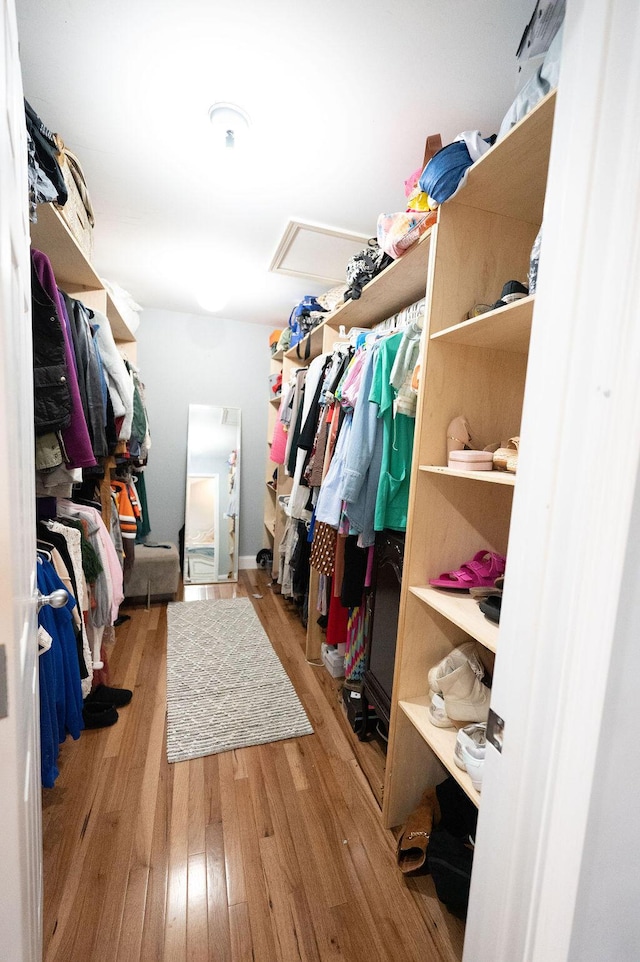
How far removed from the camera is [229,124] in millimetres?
1295

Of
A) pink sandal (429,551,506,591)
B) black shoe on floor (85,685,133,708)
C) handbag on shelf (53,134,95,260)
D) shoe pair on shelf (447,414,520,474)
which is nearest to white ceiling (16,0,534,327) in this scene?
handbag on shelf (53,134,95,260)

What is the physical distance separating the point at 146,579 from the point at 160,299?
238 cm

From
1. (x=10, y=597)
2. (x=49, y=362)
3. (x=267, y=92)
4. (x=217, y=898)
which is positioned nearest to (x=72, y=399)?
(x=49, y=362)

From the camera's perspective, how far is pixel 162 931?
3.46ft

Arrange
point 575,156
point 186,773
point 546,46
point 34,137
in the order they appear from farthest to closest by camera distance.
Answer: point 186,773
point 34,137
point 546,46
point 575,156

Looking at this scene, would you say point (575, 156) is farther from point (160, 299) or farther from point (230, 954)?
point (160, 299)

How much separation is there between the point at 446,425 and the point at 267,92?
1.23 metres

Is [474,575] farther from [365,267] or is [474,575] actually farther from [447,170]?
[365,267]

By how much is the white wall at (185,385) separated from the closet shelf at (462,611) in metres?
2.93

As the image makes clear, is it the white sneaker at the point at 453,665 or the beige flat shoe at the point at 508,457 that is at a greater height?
the beige flat shoe at the point at 508,457

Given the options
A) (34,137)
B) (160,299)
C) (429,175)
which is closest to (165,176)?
(34,137)

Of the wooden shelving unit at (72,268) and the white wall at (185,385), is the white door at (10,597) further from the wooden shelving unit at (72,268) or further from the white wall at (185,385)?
the white wall at (185,385)

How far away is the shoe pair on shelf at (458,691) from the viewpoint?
45.8 inches

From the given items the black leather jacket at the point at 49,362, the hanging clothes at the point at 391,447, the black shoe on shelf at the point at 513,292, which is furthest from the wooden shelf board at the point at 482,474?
the black leather jacket at the point at 49,362
